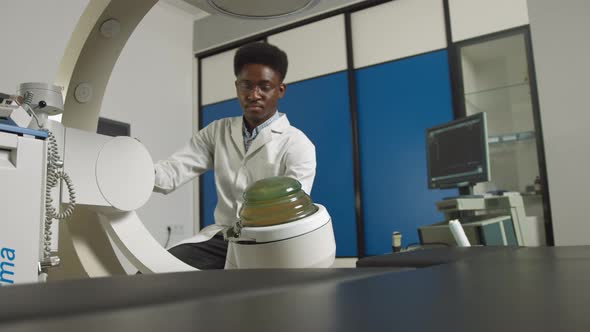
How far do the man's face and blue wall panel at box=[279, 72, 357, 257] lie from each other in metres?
2.02

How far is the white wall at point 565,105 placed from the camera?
61.2 inches

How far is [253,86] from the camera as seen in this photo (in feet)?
5.06

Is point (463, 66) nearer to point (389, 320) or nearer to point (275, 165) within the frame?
point (275, 165)

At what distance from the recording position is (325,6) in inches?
147

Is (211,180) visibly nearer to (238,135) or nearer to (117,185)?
(238,135)

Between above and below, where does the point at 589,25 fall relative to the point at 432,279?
above

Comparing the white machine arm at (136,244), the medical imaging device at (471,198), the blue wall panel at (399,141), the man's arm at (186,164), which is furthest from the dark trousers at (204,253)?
the blue wall panel at (399,141)

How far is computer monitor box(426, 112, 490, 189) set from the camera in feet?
7.59

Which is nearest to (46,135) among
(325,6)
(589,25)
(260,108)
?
(260,108)

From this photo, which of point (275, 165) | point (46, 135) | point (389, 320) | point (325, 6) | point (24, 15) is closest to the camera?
point (389, 320)

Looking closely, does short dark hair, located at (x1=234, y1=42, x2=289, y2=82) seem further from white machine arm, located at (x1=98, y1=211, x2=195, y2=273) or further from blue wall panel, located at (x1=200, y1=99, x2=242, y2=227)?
blue wall panel, located at (x1=200, y1=99, x2=242, y2=227)

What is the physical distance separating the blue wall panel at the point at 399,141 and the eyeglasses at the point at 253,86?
6.33 ft

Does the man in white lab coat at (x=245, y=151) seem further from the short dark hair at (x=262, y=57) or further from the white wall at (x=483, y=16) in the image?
the white wall at (x=483, y=16)

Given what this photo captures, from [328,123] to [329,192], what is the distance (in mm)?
534
